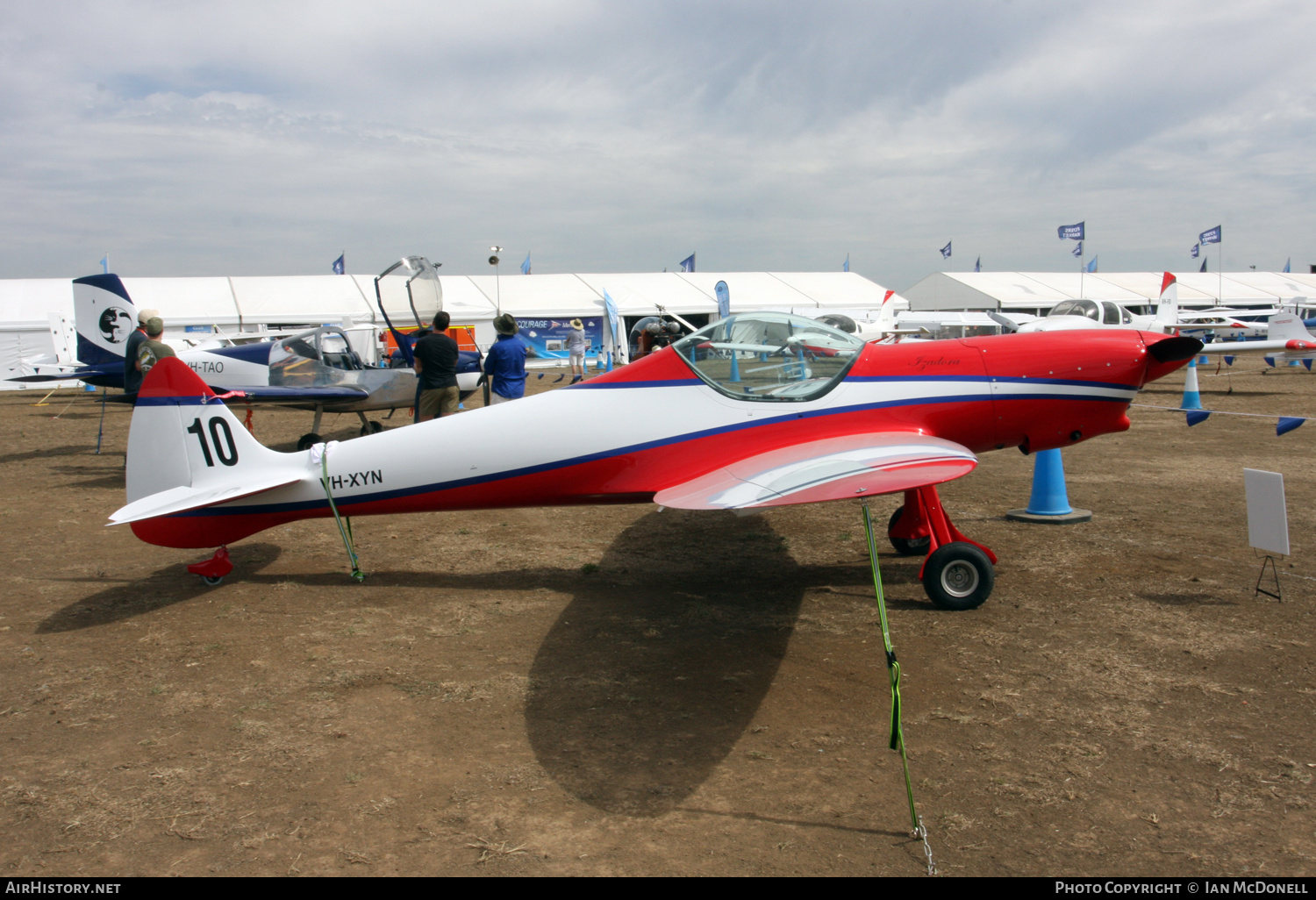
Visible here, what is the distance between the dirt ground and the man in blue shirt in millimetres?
2520

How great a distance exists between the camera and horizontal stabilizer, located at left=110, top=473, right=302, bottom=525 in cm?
517

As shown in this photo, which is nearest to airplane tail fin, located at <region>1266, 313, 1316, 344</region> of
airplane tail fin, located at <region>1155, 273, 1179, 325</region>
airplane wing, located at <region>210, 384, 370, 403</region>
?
airplane tail fin, located at <region>1155, 273, 1179, 325</region>

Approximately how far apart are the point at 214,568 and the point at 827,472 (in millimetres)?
4663

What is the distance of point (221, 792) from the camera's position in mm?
3217

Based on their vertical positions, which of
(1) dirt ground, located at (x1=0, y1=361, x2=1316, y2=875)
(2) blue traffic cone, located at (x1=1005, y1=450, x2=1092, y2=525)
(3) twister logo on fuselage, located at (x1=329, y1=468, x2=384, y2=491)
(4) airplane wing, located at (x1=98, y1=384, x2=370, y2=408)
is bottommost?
(1) dirt ground, located at (x1=0, y1=361, x2=1316, y2=875)

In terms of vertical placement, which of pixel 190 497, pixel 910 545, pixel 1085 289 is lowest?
pixel 910 545

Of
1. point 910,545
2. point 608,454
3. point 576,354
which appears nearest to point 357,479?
point 608,454

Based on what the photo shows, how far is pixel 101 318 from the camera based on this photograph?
13766 millimetres

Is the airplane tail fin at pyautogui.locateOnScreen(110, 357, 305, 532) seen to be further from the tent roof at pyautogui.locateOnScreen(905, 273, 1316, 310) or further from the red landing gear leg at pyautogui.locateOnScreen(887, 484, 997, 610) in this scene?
the tent roof at pyautogui.locateOnScreen(905, 273, 1316, 310)

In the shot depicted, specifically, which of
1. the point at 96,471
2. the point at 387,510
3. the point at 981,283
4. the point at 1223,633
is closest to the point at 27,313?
the point at 96,471

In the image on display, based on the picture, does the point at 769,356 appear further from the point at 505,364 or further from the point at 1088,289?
the point at 1088,289

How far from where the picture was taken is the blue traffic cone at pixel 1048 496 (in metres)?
7.41

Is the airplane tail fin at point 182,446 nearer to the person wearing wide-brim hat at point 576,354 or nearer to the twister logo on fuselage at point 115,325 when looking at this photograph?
the twister logo on fuselage at point 115,325

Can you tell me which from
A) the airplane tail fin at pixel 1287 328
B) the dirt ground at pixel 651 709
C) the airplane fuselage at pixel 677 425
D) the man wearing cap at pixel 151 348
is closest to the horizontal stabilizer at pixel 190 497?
the airplane fuselage at pixel 677 425
